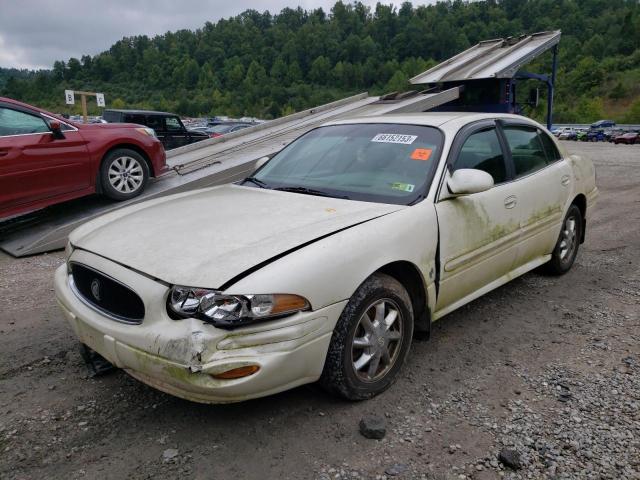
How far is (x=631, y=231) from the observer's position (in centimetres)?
648

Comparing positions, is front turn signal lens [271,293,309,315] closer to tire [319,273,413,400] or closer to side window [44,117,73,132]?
tire [319,273,413,400]

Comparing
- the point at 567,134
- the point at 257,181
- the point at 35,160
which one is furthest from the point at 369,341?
the point at 567,134

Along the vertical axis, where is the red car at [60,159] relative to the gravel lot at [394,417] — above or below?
above

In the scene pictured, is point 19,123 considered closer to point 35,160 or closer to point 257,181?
point 35,160

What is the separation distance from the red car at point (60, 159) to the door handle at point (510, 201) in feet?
17.2

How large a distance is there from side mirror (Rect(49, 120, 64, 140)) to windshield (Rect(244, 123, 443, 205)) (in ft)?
11.9

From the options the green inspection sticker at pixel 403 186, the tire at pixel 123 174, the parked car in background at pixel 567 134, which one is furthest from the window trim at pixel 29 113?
the parked car in background at pixel 567 134

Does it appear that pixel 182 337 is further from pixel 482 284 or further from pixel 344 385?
pixel 482 284

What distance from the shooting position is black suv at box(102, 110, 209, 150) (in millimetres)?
14320

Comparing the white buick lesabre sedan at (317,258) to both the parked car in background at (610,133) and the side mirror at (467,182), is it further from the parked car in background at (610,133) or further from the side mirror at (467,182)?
the parked car in background at (610,133)

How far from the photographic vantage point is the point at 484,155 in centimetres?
362

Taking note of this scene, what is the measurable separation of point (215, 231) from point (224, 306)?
1.95 ft

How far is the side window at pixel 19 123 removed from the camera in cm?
598

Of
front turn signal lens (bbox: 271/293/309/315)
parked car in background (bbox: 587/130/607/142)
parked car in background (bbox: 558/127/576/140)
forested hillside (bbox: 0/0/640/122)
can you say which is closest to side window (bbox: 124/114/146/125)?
front turn signal lens (bbox: 271/293/309/315)
